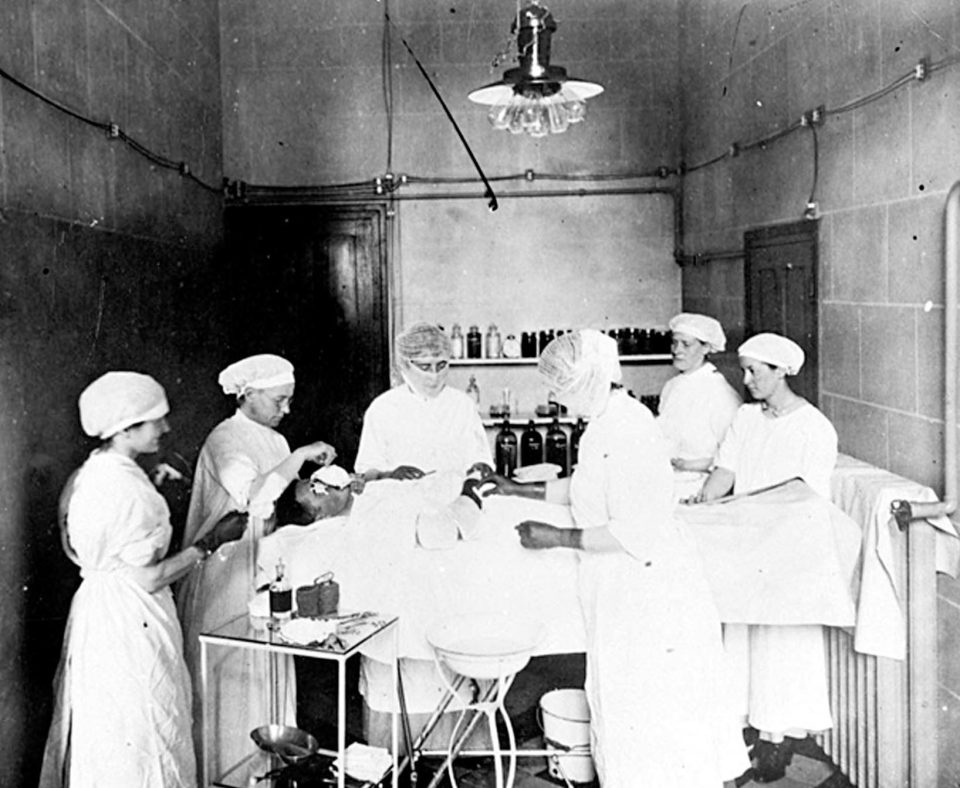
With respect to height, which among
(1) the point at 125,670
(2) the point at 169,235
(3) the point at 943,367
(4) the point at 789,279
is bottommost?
(1) the point at 125,670

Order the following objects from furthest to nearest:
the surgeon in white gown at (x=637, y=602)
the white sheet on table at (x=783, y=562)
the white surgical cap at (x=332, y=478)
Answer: the white surgical cap at (x=332, y=478) < the white sheet on table at (x=783, y=562) < the surgeon in white gown at (x=637, y=602)

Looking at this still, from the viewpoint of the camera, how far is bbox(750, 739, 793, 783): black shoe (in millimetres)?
3691

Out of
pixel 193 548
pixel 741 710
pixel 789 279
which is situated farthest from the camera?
pixel 789 279

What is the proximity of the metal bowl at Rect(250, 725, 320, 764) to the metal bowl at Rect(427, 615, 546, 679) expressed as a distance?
59cm

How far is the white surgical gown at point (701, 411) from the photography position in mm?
4754

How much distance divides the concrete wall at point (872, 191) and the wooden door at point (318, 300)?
2.67 m

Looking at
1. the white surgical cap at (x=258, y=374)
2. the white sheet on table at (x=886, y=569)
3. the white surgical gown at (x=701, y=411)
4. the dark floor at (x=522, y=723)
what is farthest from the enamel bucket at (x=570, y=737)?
the white surgical cap at (x=258, y=374)

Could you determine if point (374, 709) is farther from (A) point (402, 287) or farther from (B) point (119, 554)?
(A) point (402, 287)

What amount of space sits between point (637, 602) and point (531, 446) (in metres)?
3.39

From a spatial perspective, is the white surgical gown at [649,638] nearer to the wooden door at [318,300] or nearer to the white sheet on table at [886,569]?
the white sheet on table at [886,569]

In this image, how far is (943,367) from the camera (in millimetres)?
3213

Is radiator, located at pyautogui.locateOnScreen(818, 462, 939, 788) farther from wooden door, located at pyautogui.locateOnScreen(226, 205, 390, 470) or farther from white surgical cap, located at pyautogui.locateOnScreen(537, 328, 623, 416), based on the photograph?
wooden door, located at pyautogui.locateOnScreen(226, 205, 390, 470)

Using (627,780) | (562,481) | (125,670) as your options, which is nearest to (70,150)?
(125,670)

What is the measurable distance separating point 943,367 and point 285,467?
2264 mm
